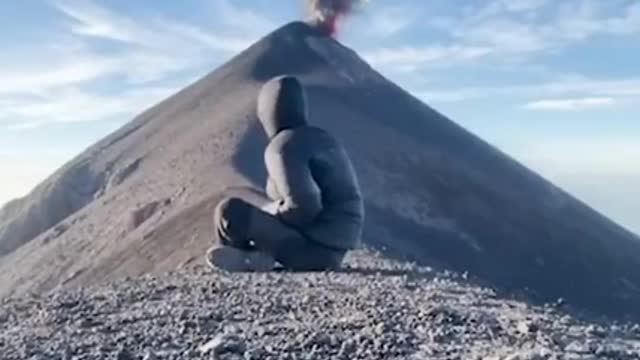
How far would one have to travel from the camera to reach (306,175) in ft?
53.2

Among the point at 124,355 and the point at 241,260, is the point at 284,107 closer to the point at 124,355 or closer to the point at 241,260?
the point at 241,260

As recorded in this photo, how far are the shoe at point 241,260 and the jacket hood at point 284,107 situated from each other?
166 centimetres

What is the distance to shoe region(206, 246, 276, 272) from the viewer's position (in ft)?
54.3

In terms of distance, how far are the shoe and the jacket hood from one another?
65.2 inches

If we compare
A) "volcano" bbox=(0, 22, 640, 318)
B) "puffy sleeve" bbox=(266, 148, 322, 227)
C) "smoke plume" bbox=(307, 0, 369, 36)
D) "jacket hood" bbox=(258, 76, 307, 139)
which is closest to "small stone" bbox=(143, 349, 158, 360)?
"puffy sleeve" bbox=(266, 148, 322, 227)

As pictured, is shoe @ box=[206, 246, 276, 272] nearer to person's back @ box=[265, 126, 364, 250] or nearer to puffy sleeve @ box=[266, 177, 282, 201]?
person's back @ box=[265, 126, 364, 250]

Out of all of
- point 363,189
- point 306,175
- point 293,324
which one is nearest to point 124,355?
point 293,324

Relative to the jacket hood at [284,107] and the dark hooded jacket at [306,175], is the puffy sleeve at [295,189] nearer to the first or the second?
the dark hooded jacket at [306,175]

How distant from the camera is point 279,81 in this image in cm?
1728

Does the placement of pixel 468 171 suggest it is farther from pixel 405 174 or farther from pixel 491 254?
pixel 491 254

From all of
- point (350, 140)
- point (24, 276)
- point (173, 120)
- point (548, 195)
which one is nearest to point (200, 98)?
point (173, 120)

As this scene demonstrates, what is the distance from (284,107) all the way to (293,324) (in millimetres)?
5775

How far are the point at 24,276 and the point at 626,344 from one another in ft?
79.4

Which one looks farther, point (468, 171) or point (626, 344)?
A: point (468, 171)
